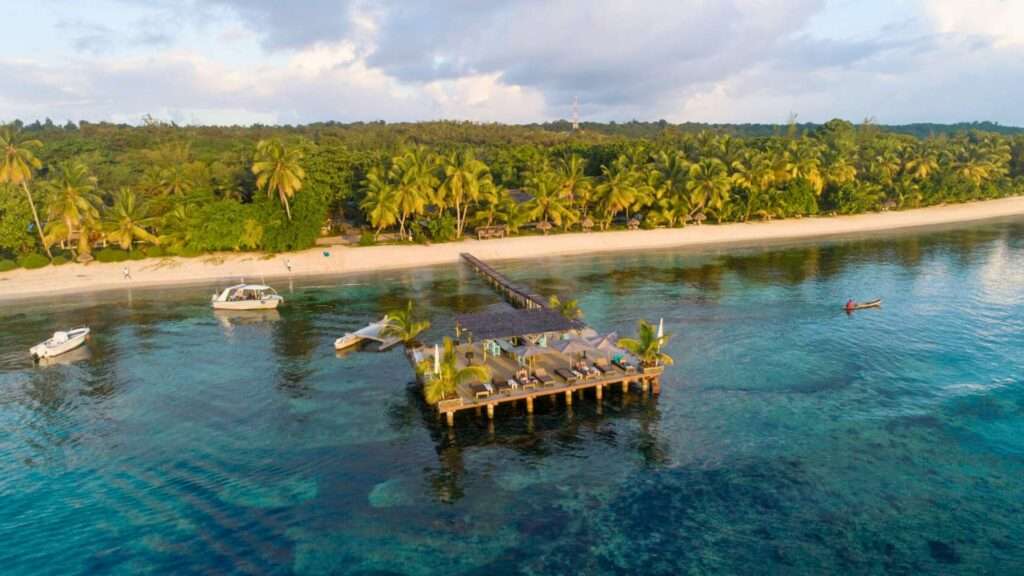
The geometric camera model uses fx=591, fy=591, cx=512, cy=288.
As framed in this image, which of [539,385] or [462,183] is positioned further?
[462,183]

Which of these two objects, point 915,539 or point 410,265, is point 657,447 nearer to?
point 915,539

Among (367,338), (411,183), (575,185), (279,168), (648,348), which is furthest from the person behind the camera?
(575,185)

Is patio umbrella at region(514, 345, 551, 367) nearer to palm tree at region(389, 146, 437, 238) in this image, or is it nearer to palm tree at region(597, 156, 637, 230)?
palm tree at region(389, 146, 437, 238)

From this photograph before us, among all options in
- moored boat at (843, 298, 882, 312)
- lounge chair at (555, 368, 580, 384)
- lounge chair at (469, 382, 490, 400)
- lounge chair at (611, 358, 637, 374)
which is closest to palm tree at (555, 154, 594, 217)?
moored boat at (843, 298, 882, 312)

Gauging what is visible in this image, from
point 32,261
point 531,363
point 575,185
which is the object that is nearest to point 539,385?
point 531,363

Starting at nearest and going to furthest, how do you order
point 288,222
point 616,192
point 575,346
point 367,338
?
point 575,346 → point 367,338 → point 288,222 → point 616,192

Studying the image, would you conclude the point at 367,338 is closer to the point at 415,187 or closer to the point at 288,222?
the point at 288,222

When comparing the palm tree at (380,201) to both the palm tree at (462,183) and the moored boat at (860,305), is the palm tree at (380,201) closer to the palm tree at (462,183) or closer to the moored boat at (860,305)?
the palm tree at (462,183)
